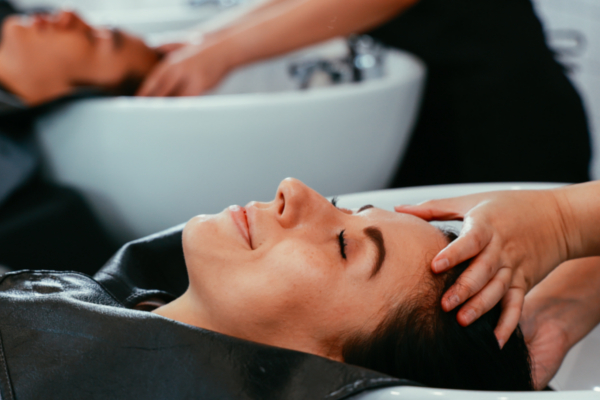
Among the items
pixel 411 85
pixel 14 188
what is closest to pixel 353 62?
pixel 411 85

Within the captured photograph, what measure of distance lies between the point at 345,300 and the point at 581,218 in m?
0.34

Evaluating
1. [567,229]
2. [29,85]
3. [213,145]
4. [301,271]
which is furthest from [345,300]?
[29,85]

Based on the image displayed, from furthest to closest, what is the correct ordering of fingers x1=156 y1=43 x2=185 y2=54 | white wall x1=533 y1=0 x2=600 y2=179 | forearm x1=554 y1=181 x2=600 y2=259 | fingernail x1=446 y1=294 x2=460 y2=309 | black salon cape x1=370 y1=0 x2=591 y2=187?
white wall x1=533 y1=0 x2=600 y2=179 < fingers x1=156 y1=43 x2=185 y2=54 < black salon cape x1=370 y1=0 x2=591 y2=187 < forearm x1=554 y1=181 x2=600 y2=259 < fingernail x1=446 y1=294 x2=460 y2=309

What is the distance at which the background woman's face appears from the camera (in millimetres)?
1341

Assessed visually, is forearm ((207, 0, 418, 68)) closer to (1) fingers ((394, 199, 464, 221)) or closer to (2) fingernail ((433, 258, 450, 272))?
(1) fingers ((394, 199, 464, 221))

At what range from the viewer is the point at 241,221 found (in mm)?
651

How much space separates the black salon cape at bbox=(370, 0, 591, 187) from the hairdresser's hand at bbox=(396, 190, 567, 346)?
0.54 meters

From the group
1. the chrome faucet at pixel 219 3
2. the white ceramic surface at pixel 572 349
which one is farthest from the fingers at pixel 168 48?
the white ceramic surface at pixel 572 349

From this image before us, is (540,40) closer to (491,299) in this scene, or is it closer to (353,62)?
(353,62)

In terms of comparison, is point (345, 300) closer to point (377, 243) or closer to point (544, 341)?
point (377, 243)

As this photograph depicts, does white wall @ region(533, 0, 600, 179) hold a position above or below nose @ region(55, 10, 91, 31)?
below

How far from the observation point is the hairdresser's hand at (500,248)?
573mm

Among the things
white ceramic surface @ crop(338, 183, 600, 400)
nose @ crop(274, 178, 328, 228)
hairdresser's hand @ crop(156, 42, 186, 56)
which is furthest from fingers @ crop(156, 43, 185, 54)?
nose @ crop(274, 178, 328, 228)

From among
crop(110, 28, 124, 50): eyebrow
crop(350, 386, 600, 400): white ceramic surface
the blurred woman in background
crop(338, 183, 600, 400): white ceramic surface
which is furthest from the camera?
crop(110, 28, 124, 50): eyebrow
